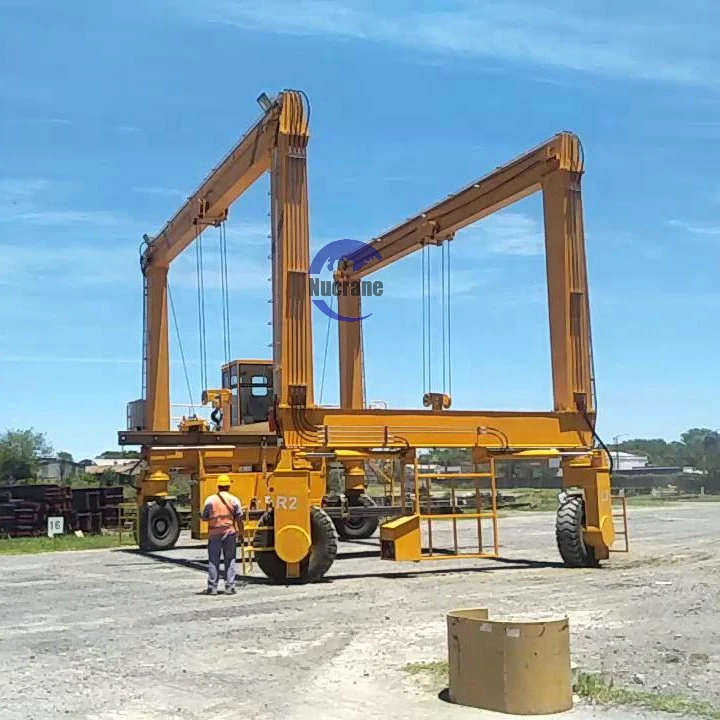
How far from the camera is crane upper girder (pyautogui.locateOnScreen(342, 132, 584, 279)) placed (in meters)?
19.7

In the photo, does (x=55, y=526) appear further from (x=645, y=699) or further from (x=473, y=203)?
(x=645, y=699)

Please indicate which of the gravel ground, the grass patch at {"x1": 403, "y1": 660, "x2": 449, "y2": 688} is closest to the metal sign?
the gravel ground

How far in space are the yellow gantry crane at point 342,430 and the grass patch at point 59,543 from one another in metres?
3.45

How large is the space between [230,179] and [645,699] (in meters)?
16.3

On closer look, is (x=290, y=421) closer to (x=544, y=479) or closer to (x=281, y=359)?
(x=281, y=359)

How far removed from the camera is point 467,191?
22750 millimetres

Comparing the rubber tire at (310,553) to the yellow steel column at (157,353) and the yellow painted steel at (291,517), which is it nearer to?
the yellow painted steel at (291,517)

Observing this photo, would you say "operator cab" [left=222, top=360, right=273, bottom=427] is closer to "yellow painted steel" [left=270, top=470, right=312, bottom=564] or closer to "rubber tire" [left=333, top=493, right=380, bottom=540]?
"rubber tire" [left=333, top=493, right=380, bottom=540]

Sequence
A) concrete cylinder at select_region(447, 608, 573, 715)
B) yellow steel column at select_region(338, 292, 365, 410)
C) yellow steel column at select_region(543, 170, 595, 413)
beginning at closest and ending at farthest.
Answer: concrete cylinder at select_region(447, 608, 573, 715)
yellow steel column at select_region(543, 170, 595, 413)
yellow steel column at select_region(338, 292, 365, 410)

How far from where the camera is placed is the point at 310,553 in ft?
52.5

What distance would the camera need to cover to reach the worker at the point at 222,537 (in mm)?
14672

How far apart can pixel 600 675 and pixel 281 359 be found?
994 centimetres

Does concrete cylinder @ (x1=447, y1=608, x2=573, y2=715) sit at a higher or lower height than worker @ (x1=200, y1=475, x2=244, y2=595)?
lower

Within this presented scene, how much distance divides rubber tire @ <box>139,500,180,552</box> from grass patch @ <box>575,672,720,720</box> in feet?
56.9
